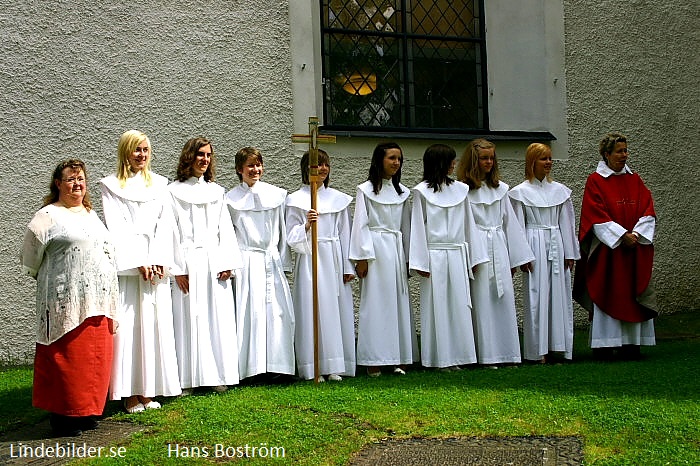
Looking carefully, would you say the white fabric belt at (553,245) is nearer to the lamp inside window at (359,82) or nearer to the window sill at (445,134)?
the window sill at (445,134)

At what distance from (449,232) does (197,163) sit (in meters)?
2.52

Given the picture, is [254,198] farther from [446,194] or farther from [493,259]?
[493,259]

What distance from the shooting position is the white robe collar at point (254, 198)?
859 centimetres

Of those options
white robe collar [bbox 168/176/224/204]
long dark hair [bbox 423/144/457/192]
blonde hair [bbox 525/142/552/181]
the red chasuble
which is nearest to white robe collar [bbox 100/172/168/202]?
white robe collar [bbox 168/176/224/204]

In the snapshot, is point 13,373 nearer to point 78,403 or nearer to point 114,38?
point 78,403

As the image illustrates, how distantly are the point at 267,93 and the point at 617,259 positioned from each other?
14.4 ft

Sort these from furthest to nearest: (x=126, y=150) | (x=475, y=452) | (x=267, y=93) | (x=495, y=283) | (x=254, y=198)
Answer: (x=267, y=93) < (x=495, y=283) < (x=254, y=198) < (x=126, y=150) < (x=475, y=452)

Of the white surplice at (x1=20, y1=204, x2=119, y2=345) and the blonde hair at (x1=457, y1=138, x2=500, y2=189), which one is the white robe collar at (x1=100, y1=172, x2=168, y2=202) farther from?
the blonde hair at (x1=457, y1=138, x2=500, y2=189)

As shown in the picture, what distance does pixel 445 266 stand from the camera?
912 centimetres

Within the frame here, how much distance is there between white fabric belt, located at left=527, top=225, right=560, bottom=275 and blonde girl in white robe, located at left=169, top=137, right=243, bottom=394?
325 centimetres

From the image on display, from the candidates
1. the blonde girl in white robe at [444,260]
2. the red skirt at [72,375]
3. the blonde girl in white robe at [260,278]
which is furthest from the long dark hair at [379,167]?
the red skirt at [72,375]

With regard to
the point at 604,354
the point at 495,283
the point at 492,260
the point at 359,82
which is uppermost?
the point at 359,82

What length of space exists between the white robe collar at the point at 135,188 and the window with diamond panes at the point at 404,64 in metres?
4.58

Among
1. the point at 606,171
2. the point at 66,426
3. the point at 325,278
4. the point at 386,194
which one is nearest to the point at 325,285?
the point at 325,278
